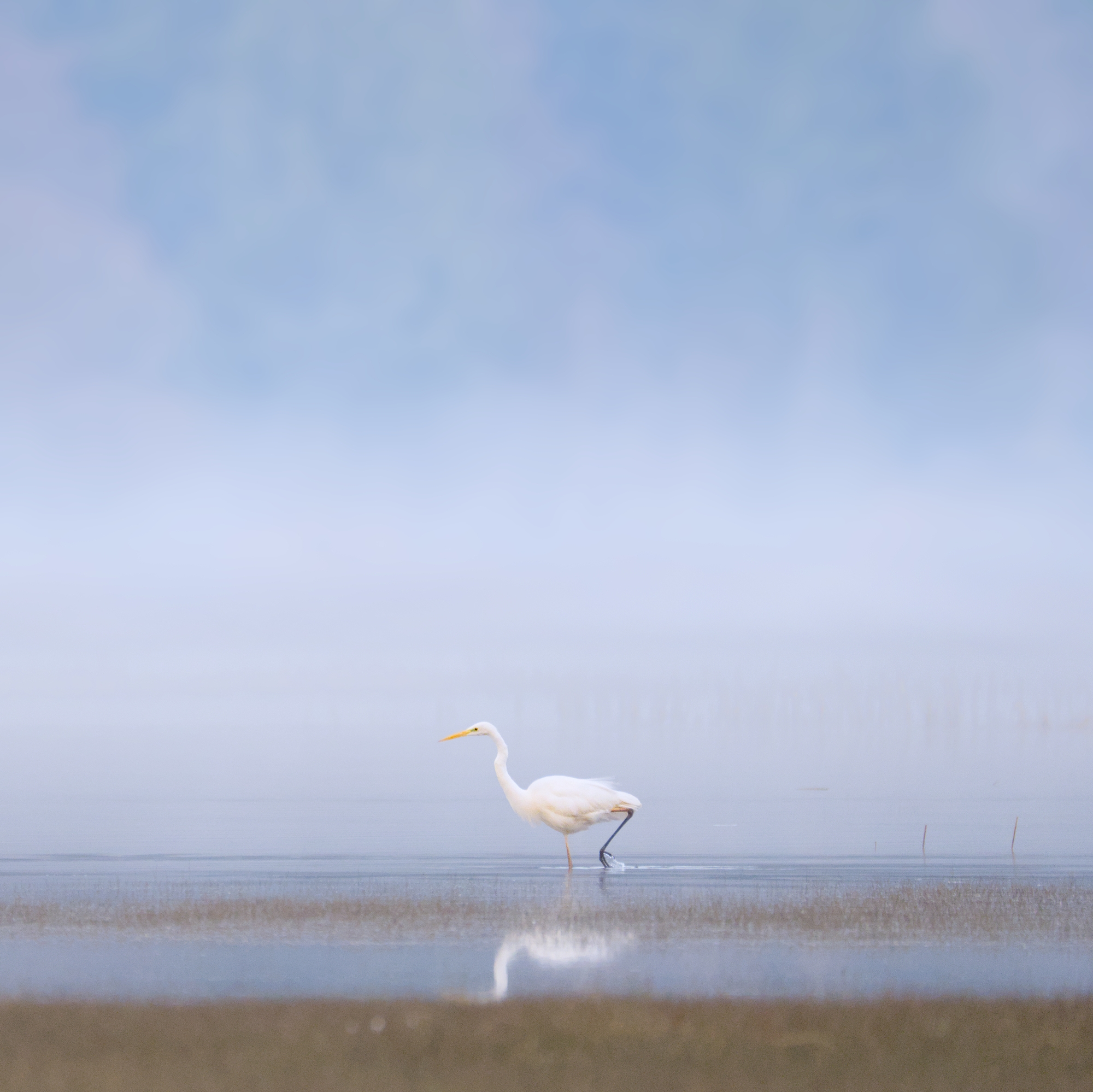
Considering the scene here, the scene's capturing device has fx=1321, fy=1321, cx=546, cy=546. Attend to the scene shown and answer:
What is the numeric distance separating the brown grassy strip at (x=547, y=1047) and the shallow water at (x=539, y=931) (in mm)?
1167

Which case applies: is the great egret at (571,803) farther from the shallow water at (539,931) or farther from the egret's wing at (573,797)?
the shallow water at (539,931)

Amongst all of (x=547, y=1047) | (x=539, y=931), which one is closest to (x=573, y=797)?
(x=539, y=931)

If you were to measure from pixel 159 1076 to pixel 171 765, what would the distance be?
298 feet

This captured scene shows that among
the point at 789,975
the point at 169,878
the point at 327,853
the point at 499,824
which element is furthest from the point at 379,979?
the point at 499,824

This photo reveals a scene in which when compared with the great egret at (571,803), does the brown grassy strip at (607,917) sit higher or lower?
Result: lower

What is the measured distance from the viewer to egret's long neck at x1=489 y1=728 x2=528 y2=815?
2666 cm

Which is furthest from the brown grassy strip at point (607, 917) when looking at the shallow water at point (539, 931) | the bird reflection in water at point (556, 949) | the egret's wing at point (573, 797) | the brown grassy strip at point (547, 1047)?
the brown grassy strip at point (547, 1047)

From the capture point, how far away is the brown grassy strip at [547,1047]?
9242 millimetres

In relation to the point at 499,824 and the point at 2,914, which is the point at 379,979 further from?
the point at 499,824

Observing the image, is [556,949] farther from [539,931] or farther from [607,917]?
[607,917]

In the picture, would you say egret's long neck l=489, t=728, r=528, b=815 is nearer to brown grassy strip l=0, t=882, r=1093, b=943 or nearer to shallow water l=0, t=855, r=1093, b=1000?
shallow water l=0, t=855, r=1093, b=1000

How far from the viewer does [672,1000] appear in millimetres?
11938

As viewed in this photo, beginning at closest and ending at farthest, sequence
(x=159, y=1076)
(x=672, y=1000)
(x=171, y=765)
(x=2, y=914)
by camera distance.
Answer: (x=159, y=1076) → (x=672, y=1000) → (x=2, y=914) → (x=171, y=765)

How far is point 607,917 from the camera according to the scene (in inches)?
731
